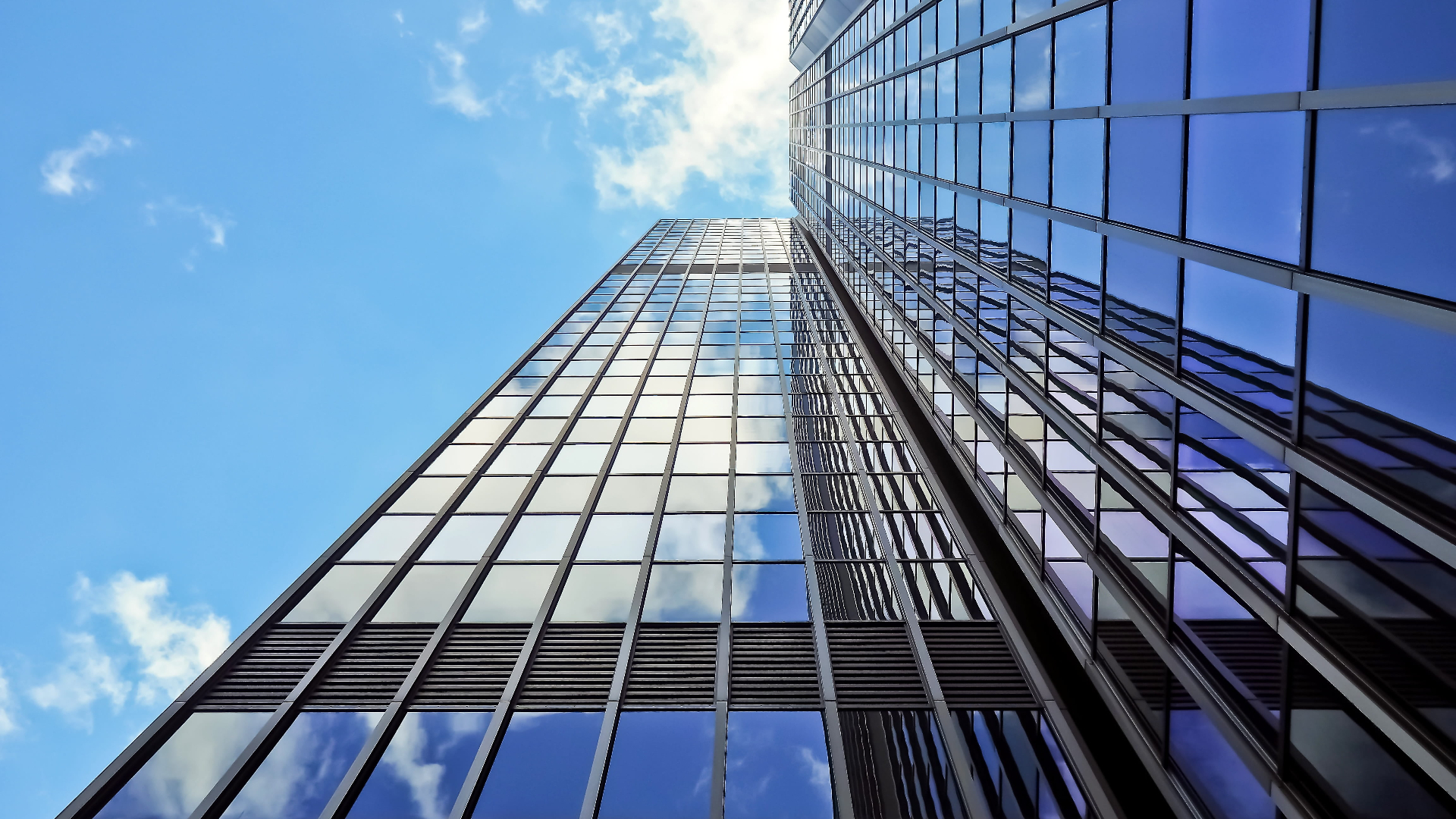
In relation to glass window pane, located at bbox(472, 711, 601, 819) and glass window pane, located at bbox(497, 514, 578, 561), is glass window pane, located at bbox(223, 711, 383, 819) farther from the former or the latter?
glass window pane, located at bbox(497, 514, 578, 561)


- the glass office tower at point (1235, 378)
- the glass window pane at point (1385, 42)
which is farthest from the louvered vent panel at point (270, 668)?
the glass window pane at point (1385, 42)

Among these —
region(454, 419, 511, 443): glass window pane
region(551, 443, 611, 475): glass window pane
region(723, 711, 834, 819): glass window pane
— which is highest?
region(454, 419, 511, 443): glass window pane

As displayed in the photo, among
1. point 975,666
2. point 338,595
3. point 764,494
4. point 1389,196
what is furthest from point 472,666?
point 1389,196

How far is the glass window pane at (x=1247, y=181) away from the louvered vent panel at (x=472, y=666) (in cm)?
1232

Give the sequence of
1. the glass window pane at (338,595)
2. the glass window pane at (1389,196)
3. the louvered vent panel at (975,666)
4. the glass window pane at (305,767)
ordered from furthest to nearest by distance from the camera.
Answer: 1. the glass window pane at (338,595)
2. the louvered vent panel at (975,666)
3. the glass window pane at (305,767)
4. the glass window pane at (1389,196)

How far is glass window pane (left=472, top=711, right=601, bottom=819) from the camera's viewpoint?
11.0 metres

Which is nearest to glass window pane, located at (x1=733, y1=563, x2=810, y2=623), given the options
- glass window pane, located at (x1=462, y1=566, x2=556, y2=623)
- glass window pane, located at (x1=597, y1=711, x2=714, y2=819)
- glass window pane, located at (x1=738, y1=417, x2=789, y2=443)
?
glass window pane, located at (x1=597, y1=711, x2=714, y2=819)

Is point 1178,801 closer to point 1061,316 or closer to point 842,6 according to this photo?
point 1061,316

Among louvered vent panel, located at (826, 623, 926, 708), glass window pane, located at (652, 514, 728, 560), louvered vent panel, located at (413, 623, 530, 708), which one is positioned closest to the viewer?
louvered vent panel, located at (826, 623, 926, 708)

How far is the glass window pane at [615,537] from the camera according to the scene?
55.1ft

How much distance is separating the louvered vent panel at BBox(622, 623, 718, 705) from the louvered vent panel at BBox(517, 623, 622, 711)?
0.44 m

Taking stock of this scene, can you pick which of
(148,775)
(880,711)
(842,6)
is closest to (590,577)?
(880,711)

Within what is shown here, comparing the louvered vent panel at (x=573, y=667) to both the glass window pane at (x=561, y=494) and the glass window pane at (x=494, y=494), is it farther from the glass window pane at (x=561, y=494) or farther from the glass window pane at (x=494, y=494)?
the glass window pane at (x=494, y=494)

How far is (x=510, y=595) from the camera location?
15.5m
